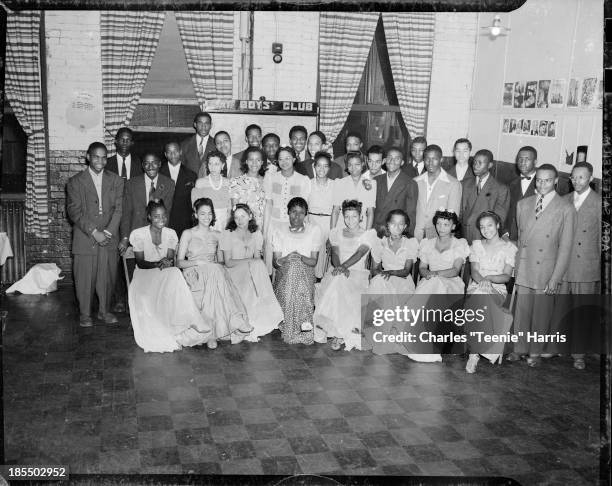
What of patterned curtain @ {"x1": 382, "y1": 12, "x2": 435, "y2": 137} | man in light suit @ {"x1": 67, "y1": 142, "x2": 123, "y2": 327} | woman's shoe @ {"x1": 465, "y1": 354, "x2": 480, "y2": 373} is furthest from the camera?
patterned curtain @ {"x1": 382, "y1": 12, "x2": 435, "y2": 137}

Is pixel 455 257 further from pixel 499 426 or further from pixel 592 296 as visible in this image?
pixel 499 426

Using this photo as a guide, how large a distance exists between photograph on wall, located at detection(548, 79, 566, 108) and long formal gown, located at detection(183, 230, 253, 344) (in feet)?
12.0

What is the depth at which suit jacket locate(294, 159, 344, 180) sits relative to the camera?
20.4 ft

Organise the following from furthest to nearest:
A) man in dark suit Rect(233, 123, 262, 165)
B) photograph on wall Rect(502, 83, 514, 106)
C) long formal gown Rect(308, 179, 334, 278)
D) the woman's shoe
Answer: photograph on wall Rect(502, 83, 514, 106)
man in dark suit Rect(233, 123, 262, 165)
long formal gown Rect(308, 179, 334, 278)
the woman's shoe

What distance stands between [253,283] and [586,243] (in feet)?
9.31

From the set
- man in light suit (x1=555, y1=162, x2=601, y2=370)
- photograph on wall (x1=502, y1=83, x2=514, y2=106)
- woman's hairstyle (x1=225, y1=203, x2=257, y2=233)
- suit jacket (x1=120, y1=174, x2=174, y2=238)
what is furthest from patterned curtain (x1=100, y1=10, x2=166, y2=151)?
man in light suit (x1=555, y1=162, x2=601, y2=370)

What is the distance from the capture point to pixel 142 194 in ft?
18.8

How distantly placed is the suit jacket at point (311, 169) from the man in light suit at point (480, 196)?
125 centimetres

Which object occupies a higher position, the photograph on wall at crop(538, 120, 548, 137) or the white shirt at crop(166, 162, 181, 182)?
the photograph on wall at crop(538, 120, 548, 137)

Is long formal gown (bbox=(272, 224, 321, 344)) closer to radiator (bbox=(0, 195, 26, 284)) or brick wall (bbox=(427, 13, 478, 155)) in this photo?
radiator (bbox=(0, 195, 26, 284))

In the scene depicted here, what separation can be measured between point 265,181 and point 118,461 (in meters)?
3.27

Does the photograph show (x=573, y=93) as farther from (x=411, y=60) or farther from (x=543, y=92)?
(x=411, y=60)

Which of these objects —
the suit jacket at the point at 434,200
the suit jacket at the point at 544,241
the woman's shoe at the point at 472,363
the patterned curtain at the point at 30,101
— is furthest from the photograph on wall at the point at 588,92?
the patterned curtain at the point at 30,101

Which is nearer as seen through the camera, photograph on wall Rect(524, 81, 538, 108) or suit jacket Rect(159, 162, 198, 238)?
suit jacket Rect(159, 162, 198, 238)
